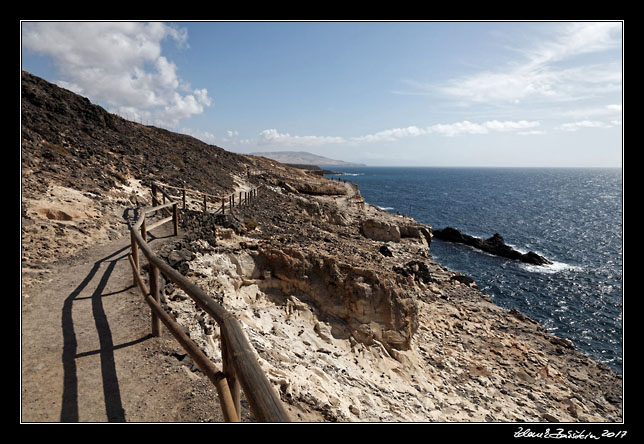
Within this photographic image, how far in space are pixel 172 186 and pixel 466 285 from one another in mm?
23140

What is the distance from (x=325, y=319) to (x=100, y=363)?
8.55m

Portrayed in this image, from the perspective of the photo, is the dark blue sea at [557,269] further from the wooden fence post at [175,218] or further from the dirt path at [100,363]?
the dirt path at [100,363]

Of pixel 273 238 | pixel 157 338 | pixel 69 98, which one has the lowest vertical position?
pixel 157 338

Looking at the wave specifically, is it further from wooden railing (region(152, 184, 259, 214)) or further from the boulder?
wooden railing (region(152, 184, 259, 214))

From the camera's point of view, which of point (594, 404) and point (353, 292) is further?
point (594, 404)

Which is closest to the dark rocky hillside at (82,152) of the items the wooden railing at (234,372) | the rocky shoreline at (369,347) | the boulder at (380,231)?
the rocky shoreline at (369,347)

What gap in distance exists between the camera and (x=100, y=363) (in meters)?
4.54

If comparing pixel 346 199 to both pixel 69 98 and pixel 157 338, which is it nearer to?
pixel 69 98

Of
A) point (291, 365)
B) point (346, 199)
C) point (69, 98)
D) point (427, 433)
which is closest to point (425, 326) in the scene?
point (291, 365)

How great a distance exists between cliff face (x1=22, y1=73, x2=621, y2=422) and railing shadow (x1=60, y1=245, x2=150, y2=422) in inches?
51.0

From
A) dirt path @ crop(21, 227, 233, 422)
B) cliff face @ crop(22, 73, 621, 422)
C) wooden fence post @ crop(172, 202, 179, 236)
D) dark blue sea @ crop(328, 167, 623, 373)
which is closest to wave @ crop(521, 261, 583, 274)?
dark blue sea @ crop(328, 167, 623, 373)

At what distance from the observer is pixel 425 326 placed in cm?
1628

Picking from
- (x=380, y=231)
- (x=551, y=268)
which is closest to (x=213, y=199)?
(x=380, y=231)

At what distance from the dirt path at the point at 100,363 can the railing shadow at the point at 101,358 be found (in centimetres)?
1
